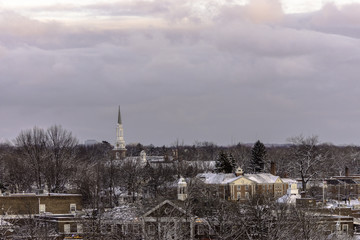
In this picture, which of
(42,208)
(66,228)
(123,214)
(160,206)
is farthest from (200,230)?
(42,208)

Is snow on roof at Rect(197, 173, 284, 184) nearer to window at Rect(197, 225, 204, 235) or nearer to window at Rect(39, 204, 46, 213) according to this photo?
window at Rect(39, 204, 46, 213)

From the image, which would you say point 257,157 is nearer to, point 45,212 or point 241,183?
point 241,183

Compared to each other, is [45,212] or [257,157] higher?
[257,157]

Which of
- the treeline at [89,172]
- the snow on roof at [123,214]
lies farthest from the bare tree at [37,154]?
the snow on roof at [123,214]

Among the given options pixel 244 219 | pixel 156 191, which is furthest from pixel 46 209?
pixel 156 191

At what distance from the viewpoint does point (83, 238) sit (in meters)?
65.3

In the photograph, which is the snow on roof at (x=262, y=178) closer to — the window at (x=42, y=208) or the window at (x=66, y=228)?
the window at (x=42, y=208)

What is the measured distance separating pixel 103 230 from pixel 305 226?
18.1 m

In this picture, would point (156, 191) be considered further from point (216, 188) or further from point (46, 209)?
point (46, 209)

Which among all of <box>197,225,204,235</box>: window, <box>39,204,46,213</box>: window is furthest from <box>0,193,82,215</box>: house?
<box>197,225,204,235</box>: window

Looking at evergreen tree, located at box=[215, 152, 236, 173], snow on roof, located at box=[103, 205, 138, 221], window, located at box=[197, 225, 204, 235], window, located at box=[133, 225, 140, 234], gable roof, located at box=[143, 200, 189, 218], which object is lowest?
window, located at box=[197, 225, 204, 235]

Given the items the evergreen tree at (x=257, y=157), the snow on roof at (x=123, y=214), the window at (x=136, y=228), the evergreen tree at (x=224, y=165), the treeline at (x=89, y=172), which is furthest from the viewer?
the evergreen tree at (x=257, y=157)

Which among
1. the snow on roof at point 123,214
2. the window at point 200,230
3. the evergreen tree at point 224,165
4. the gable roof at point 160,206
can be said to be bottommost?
the window at point 200,230

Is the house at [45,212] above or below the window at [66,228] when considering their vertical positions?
above
